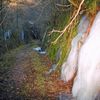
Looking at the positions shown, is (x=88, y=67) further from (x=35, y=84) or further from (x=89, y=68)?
(x=35, y=84)

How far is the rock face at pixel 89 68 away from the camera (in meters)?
8.55

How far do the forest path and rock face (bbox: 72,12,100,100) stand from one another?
2.33 feet

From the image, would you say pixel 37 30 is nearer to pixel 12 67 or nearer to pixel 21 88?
pixel 12 67

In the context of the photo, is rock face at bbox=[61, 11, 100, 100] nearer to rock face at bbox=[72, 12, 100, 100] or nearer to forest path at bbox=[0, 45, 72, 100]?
rock face at bbox=[72, 12, 100, 100]

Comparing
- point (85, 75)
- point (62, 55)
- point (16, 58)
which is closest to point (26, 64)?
point (16, 58)

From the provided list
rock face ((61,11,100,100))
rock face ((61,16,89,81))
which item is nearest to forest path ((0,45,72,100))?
rock face ((61,16,89,81))

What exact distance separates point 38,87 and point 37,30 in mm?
20773

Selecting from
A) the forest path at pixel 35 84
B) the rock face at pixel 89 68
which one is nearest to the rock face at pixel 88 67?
the rock face at pixel 89 68

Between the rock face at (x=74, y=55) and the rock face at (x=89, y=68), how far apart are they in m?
0.71

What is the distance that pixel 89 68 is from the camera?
29.5 feet

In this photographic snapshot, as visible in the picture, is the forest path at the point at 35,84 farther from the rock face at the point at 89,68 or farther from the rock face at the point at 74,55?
the rock face at the point at 89,68

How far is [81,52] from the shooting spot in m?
9.78

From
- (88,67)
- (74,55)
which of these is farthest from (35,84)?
(88,67)

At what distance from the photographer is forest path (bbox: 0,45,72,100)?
33.1ft
